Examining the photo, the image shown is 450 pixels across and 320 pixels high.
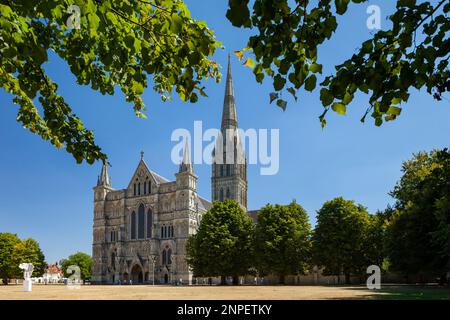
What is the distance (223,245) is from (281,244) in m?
8.04

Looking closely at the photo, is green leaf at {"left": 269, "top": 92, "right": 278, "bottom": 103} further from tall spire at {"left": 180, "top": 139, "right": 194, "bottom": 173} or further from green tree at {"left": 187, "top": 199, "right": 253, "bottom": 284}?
tall spire at {"left": 180, "top": 139, "right": 194, "bottom": 173}

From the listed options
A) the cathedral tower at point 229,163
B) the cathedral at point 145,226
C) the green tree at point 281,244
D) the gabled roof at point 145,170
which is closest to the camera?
the green tree at point 281,244

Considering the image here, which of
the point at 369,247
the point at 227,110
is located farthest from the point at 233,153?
the point at 369,247

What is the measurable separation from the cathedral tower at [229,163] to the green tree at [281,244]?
1883 inches

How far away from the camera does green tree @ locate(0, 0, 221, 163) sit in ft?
17.8

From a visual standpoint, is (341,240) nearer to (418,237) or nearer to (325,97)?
(418,237)

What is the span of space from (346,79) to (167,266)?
7599 cm

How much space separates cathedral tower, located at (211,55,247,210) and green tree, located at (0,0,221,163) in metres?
99.3

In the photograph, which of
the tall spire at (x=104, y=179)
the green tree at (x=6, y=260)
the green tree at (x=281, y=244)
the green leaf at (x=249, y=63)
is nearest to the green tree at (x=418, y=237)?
the green tree at (x=281, y=244)

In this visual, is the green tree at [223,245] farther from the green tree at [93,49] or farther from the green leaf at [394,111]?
the green leaf at [394,111]

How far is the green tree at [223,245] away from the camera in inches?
2279

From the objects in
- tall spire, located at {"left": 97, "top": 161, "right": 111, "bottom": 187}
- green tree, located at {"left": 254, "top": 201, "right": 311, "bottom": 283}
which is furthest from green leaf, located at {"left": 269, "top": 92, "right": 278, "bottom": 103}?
tall spire, located at {"left": 97, "top": 161, "right": 111, "bottom": 187}

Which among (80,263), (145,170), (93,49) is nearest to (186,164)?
(145,170)

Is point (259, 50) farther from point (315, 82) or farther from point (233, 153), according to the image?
point (233, 153)
